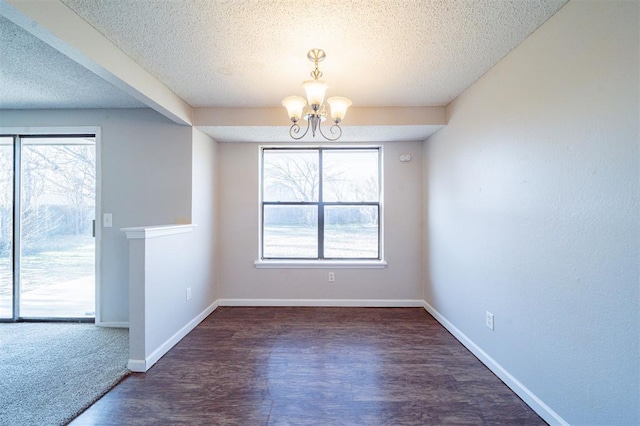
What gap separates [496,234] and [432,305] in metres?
1.56

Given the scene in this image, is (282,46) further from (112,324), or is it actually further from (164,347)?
(112,324)

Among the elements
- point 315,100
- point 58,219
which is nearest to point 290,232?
point 315,100

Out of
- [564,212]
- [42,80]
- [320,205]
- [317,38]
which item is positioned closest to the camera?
[564,212]

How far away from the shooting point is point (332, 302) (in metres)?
3.57

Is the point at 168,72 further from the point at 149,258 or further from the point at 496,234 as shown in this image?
the point at 496,234

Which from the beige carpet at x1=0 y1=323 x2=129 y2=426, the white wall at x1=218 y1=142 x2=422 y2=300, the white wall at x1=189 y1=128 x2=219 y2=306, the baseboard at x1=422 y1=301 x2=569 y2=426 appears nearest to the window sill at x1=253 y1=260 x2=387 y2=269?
the white wall at x1=218 y1=142 x2=422 y2=300

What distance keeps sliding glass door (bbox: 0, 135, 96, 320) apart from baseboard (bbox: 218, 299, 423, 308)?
1.60 meters

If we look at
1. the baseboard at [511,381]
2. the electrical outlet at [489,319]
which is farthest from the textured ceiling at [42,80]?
the baseboard at [511,381]

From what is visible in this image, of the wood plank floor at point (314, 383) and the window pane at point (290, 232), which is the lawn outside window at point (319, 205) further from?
the wood plank floor at point (314, 383)

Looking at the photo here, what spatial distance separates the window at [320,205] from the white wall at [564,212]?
1.51 metres

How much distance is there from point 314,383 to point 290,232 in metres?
2.07

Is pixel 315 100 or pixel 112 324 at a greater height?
pixel 315 100

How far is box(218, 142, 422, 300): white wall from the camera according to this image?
357cm

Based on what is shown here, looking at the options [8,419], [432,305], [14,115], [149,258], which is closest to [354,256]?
[432,305]
